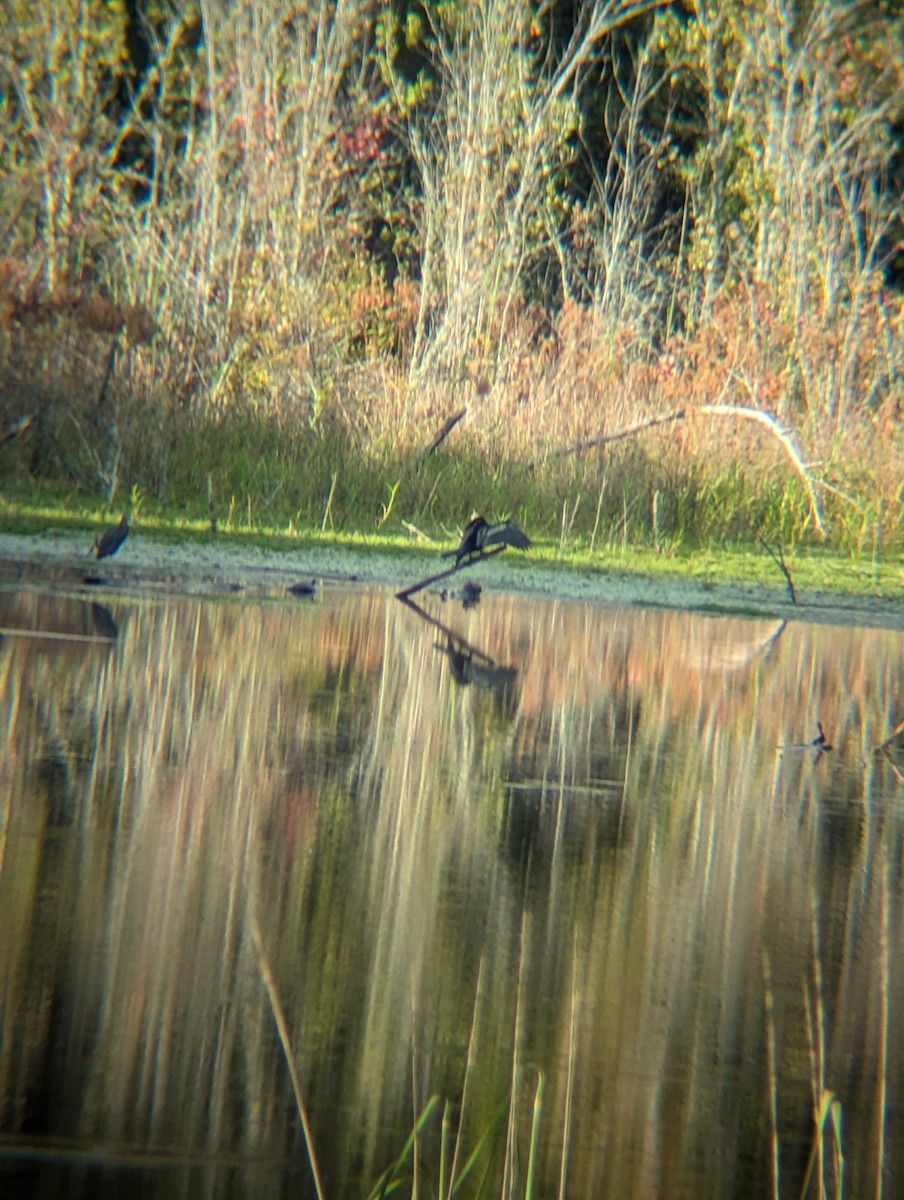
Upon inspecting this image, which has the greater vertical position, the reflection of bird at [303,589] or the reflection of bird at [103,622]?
the reflection of bird at [303,589]

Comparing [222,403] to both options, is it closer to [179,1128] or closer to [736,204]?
[179,1128]

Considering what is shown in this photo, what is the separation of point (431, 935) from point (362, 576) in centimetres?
561

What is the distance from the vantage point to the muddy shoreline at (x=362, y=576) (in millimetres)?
7965

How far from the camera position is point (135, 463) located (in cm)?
1086

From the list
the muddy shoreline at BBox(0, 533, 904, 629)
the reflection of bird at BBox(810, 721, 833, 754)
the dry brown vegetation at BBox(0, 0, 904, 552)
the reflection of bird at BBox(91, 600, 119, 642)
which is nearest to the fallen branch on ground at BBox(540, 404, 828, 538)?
the dry brown vegetation at BBox(0, 0, 904, 552)

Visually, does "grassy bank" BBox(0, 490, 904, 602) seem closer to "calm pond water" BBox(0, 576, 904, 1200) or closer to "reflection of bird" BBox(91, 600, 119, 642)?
"reflection of bird" BBox(91, 600, 119, 642)

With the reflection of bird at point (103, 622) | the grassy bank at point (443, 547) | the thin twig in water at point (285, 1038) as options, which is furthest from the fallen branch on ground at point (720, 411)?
the thin twig in water at point (285, 1038)

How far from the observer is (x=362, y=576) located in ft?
28.9

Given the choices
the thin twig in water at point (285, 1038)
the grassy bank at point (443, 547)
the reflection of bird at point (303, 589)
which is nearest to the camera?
the thin twig in water at point (285, 1038)

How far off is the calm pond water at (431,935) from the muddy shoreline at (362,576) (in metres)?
2.05

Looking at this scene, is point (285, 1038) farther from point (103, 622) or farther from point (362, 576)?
point (362, 576)

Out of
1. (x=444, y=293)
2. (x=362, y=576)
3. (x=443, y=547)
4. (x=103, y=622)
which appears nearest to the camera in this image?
(x=103, y=622)

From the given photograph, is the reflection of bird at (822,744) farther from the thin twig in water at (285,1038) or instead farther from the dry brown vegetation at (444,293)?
the dry brown vegetation at (444,293)

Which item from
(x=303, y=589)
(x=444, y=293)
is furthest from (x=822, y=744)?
(x=444, y=293)
